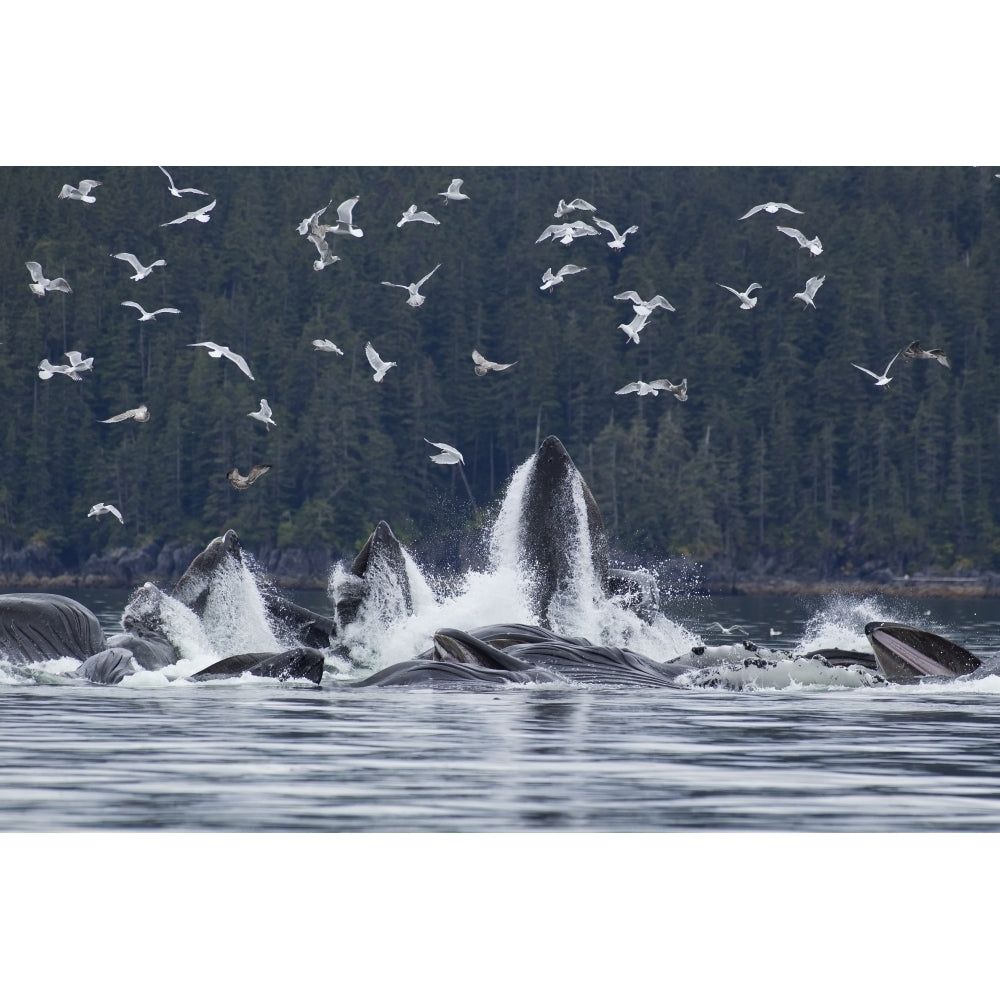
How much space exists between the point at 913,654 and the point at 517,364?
12193 cm

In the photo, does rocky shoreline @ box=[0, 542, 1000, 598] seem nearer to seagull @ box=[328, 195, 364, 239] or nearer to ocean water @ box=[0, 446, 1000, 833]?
seagull @ box=[328, 195, 364, 239]

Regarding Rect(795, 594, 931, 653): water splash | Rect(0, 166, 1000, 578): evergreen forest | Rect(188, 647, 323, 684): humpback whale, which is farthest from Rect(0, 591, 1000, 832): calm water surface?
Rect(0, 166, 1000, 578): evergreen forest

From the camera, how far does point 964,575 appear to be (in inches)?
5012

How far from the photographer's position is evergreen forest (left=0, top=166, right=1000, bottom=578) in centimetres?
13700

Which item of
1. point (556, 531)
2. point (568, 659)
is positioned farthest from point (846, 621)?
point (568, 659)

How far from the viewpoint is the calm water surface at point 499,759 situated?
16.0 meters

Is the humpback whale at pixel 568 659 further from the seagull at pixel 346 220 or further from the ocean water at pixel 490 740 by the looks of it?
the seagull at pixel 346 220

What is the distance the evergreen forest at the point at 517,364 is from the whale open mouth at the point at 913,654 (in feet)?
327

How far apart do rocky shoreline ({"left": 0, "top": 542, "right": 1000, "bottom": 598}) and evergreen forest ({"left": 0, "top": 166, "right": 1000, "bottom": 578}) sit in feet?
5.33

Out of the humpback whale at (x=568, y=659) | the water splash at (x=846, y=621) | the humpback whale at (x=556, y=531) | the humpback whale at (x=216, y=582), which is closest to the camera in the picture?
the humpback whale at (x=568, y=659)

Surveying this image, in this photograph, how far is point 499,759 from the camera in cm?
1931

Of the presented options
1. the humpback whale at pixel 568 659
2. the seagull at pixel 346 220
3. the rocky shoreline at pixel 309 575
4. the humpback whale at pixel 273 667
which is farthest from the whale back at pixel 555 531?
the rocky shoreline at pixel 309 575

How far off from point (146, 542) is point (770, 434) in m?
41.7

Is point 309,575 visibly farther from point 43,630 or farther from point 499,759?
point 499,759
